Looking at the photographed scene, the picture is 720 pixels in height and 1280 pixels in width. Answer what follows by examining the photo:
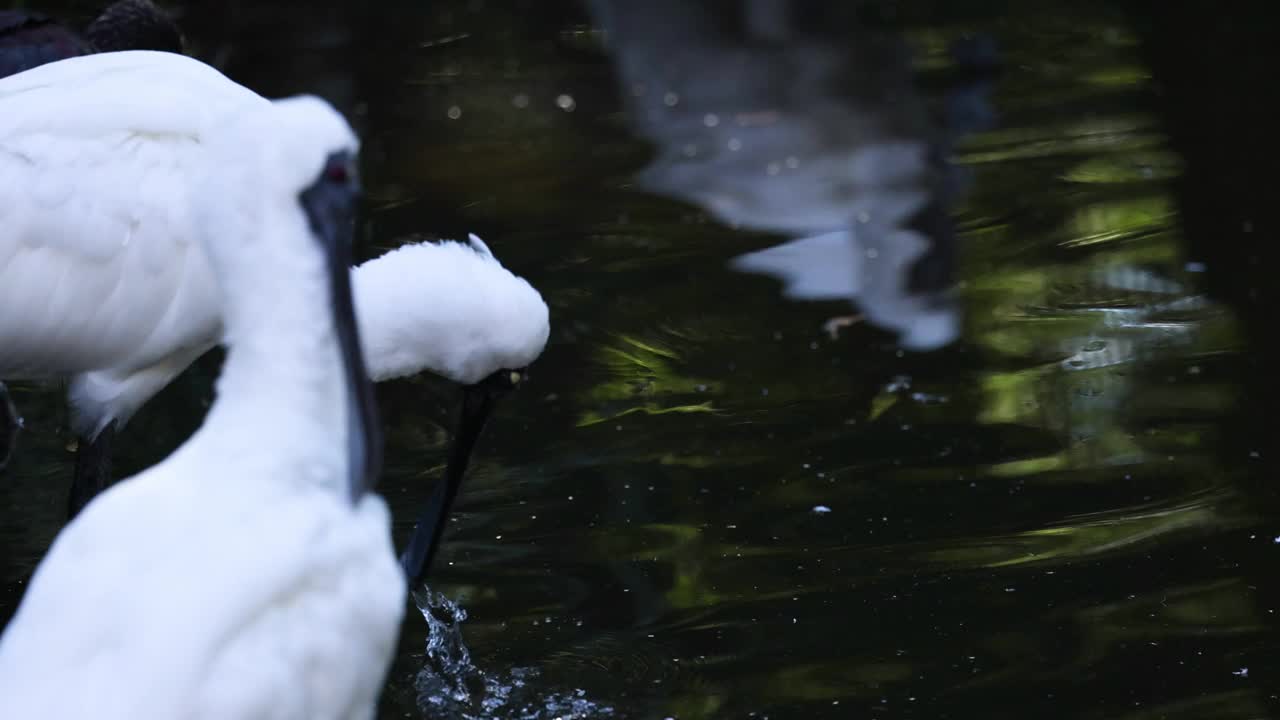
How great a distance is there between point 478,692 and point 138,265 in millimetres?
1535

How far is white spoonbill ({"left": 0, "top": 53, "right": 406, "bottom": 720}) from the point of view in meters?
3.09

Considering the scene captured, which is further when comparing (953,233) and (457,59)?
(457,59)

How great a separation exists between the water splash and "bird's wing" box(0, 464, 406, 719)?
1326 millimetres

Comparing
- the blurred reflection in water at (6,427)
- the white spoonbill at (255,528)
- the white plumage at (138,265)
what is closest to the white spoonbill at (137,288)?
the white plumage at (138,265)

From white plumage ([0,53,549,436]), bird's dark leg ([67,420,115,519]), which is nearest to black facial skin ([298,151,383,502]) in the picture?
white plumage ([0,53,549,436])

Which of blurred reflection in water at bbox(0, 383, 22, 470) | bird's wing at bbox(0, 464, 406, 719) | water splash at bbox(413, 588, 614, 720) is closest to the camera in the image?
bird's wing at bbox(0, 464, 406, 719)

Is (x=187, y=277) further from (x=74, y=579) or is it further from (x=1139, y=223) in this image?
(x=1139, y=223)

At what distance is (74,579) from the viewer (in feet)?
10.4

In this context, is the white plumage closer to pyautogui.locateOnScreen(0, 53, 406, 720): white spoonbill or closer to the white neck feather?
pyautogui.locateOnScreen(0, 53, 406, 720): white spoonbill

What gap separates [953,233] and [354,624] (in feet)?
16.7

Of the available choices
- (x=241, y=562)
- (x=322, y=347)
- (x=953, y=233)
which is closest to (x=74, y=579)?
(x=241, y=562)

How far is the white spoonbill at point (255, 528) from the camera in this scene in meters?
3.09

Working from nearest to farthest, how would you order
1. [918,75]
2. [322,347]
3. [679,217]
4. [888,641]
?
[322,347], [888,641], [679,217], [918,75]

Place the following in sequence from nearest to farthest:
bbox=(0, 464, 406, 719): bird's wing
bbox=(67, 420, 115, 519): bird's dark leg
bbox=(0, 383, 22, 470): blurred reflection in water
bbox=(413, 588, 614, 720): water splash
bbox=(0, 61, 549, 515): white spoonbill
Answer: bbox=(0, 464, 406, 719): bird's wing, bbox=(413, 588, 614, 720): water splash, bbox=(0, 61, 549, 515): white spoonbill, bbox=(67, 420, 115, 519): bird's dark leg, bbox=(0, 383, 22, 470): blurred reflection in water
